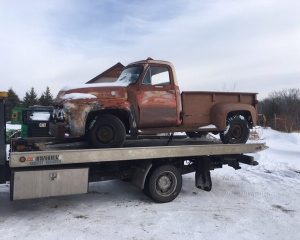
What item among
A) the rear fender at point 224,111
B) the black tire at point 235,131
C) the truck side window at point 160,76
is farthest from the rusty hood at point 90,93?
the black tire at point 235,131

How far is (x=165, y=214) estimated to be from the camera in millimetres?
7086

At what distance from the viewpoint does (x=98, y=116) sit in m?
7.66

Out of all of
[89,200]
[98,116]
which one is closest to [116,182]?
[89,200]

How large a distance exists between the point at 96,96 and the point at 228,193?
3.46 m

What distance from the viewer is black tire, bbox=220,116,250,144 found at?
9.22 m

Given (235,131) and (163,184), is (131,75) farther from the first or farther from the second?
(235,131)

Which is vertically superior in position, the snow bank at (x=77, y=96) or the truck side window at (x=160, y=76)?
the truck side window at (x=160, y=76)

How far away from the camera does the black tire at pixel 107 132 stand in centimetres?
759

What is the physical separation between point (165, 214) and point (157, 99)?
235 cm

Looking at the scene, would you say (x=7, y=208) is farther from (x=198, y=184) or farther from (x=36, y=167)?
(x=198, y=184)

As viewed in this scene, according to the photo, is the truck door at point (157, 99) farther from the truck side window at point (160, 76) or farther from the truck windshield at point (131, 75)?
the truck windshield at point (131, 75)

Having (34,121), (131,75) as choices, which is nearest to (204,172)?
(131,75)

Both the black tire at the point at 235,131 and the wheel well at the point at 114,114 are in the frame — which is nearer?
the wheel well at the point at 114,114

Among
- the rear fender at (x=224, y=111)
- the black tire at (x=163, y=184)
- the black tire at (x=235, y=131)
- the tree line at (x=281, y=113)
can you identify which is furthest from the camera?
the tree line at (x=281, y=113)
